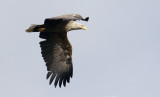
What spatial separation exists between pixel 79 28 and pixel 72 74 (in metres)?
1.74

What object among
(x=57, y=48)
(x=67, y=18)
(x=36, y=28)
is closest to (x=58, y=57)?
(x=57, y=48)

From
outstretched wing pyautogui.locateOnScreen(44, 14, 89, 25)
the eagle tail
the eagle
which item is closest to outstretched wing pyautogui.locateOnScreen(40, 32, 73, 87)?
the eagle

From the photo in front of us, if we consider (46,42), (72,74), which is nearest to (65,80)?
(72,74)

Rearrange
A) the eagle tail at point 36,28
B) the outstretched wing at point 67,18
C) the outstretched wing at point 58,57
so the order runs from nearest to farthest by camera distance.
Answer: the outstretched wing at point 67,18 → the eagle tail at point 36,28 → the outstretched wing at point 58,57

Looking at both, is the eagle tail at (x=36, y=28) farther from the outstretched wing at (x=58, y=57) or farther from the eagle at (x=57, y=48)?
the outstretched wing at (x=58, y=57)

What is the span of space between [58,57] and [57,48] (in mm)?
334

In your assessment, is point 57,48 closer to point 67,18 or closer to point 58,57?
point 58,57

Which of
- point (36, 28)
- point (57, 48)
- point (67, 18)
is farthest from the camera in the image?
point (57, 48)

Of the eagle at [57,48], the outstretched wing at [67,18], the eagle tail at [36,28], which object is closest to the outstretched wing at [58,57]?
the eagle at [57,48]

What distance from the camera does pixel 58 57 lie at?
16984mm

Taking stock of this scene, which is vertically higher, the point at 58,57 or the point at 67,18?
the point at 67,18

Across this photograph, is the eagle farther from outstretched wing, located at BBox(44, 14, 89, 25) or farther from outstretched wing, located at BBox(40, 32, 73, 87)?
outstretched wing, located at BBox(44, 14, 89, 25)

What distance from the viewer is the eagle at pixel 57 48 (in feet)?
51.6

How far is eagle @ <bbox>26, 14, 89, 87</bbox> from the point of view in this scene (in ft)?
51.6
